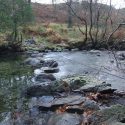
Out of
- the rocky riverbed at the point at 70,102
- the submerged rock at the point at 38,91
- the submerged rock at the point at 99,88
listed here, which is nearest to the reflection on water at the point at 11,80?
the rocky riverbed at the point at 70,102

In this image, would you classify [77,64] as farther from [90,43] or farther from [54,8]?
[54,8]

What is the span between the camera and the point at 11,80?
15.6m

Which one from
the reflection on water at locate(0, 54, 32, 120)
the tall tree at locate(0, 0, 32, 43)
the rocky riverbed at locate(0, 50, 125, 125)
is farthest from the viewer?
the tall tree at locate(0, 0, 32, 43)

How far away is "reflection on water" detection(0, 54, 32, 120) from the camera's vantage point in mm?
11687

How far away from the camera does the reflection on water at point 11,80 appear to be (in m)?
11.7

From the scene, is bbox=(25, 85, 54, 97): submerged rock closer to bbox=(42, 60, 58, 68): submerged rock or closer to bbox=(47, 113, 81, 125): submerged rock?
bbox=(47, 113, 81, 125): submerged rock

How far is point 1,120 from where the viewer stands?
9.84 meters

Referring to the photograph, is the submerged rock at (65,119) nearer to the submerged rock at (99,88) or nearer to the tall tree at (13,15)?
the submerged rock at (99,88)

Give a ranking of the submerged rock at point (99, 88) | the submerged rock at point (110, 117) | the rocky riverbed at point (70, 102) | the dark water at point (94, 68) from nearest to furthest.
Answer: the submerged rock at point (110, 117), the rocky riverbed at point (70, 102), the submerged rock at point (99, 88), the dark water at point (94, 68)

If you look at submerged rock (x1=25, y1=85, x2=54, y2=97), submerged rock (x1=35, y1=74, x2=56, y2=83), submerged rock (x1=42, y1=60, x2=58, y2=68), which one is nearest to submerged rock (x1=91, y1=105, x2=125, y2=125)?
submerged rock (x1=25, y1=85, x2=54, y2=97)

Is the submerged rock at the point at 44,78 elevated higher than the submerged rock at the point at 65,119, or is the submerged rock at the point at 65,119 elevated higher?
the submerged rock at the point at 65,119

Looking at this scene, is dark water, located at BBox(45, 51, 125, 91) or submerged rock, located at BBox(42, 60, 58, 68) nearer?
dark water, located at BBox(45, 51, 125, 91)

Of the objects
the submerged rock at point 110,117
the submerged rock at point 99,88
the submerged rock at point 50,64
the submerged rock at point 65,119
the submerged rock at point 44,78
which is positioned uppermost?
the submerged rock at point 110,117

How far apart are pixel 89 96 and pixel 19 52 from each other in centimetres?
1501
